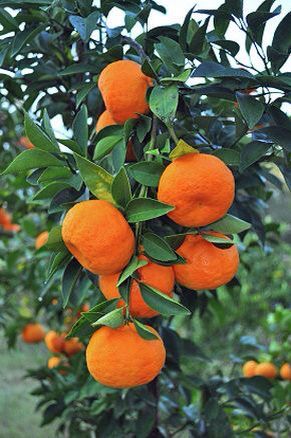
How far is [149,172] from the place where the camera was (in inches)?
26.0

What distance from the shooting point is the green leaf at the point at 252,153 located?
A: 0.69 meters

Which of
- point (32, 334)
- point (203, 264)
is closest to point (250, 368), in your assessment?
point (32, 334)

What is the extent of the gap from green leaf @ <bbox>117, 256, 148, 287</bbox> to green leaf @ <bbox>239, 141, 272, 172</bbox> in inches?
6.3

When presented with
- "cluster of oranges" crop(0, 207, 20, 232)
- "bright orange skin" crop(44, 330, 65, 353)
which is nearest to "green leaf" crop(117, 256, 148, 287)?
"bright orange skin" crop(44, 330, 65, 353)

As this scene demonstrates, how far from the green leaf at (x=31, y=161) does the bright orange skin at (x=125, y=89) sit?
10 centimetres

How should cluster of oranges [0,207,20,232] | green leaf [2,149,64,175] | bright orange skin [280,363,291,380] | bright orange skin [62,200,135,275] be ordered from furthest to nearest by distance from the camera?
cluster of oranges [0,207,20,232], bright orange skin [280,363,291,380], green leaf [2,149,64,175], bright orange skin [62,200,135,275]

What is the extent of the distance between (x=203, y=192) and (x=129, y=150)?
0.25 meters

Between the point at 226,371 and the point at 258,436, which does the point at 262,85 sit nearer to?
the point at 258,436

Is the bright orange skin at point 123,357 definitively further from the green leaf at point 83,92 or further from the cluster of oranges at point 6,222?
the cluster of oranges at point 6,222

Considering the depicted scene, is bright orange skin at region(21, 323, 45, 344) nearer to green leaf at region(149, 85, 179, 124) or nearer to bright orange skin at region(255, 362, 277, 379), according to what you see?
bright orange skin at region(255, 362, 277, 379)

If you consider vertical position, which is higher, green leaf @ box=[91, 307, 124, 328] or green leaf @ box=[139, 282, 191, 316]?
green leaf @ box=[139, 282, 191, 316]

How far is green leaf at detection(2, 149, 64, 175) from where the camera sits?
704 mm

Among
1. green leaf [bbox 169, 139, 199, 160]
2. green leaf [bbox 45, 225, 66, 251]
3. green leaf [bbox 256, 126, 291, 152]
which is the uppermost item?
green leaf [bbox 169, 139, 199, 160]

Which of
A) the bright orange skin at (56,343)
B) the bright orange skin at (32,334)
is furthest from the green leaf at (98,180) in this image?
the bright orange skin at (32,334)
